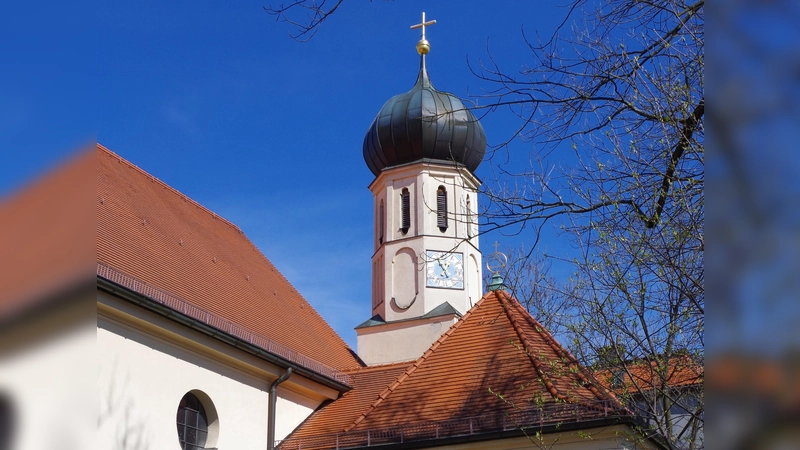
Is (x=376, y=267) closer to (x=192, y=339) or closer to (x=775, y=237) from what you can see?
(x=192, y=339)

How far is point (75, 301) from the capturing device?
949mm

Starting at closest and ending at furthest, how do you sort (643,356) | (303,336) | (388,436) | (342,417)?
(643,356) < (388,436) < (342,417) < (303,336)

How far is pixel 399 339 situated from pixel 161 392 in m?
9.90

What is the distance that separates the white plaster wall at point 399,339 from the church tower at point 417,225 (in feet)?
0.08

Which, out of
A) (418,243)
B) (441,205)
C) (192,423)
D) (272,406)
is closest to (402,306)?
(418,243)

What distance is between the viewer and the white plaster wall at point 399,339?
846 inches

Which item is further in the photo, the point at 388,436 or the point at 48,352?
the point at 388,436

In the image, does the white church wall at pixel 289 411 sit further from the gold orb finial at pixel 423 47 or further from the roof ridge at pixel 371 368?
the gold orb finial at pixel 423 47

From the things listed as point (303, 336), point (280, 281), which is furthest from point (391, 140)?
point (303, 336)

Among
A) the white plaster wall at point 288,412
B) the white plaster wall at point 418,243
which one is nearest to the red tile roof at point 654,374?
the white plaster wall at point 288,412

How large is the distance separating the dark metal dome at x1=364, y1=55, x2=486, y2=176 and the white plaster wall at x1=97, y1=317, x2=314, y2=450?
33.5 feet

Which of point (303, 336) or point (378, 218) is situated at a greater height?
point (378, 218)

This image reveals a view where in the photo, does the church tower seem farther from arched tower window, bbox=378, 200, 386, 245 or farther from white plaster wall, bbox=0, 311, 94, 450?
white plaster wall, bbox=0, 311, 94, 450

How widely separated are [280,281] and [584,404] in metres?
8.83
